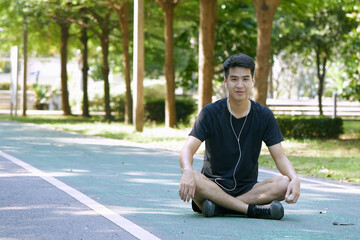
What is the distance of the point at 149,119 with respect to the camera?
31.8m

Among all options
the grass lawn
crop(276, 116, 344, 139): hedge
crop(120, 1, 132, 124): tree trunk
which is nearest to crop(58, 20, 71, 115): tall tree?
crop(120, 1, 132, 124): tree trunk

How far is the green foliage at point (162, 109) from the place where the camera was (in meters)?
31.5

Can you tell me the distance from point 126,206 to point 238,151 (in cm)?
150

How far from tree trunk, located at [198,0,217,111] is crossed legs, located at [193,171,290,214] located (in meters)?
13.9

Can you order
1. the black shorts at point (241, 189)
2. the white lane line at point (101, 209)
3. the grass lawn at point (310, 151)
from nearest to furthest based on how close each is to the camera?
the white lane line at point (101, 209) → the black shorts at point (241, 189) → the grass lawn at point (310, 151)

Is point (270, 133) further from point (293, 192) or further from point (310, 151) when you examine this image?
point (310, 151)

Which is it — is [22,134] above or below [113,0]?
below

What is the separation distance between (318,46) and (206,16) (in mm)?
12269

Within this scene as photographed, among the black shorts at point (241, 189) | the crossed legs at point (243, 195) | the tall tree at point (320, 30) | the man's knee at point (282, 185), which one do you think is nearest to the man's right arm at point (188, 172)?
the crossed legs at point (243, 195)

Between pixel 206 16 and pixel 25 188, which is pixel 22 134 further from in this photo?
pixel 25 188

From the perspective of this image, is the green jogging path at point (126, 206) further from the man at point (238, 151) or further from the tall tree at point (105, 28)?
the tall tree at point (105, 28)

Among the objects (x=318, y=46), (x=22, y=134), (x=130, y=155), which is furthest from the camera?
(x=318, y=46)

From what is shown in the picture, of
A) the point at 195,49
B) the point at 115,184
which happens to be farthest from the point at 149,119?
the point at 115,184

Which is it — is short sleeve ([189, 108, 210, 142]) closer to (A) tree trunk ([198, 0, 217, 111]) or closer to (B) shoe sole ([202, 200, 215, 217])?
(B) shoe sole ([202, 200, 215, 217])
